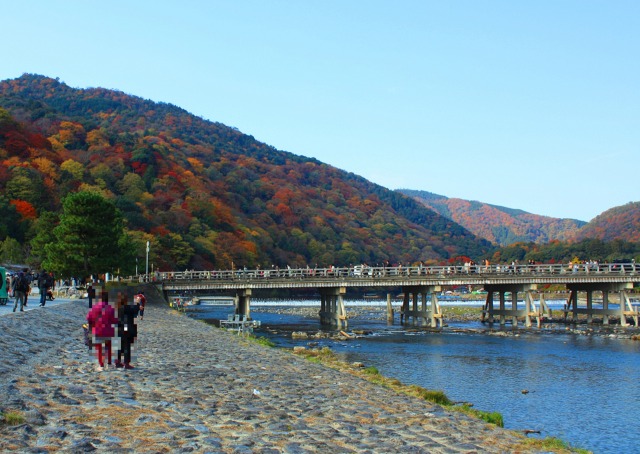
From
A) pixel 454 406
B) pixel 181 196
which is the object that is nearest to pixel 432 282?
pixel 454 406

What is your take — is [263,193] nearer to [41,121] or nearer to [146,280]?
[41,121]

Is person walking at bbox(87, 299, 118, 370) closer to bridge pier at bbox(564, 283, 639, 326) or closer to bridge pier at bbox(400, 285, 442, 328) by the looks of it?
bridge pier at bbox(400, 285, 442, 328)

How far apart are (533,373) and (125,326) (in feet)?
65.1

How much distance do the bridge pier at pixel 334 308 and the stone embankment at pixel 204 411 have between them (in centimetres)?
3504

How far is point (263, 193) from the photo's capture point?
159m

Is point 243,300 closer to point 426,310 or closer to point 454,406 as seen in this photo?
point 426,310

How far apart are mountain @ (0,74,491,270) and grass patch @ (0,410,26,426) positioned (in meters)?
65.5

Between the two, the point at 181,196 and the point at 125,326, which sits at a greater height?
the point at 181,196

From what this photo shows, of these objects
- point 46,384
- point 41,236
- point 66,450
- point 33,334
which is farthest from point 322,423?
point 41,236

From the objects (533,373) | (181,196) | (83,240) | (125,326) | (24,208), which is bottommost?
(533,373)

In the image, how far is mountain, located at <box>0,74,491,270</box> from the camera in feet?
295

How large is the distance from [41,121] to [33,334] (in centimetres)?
11248

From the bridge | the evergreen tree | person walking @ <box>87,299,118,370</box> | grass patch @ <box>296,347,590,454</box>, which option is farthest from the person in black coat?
the bridge

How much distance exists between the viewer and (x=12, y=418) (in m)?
8.88
